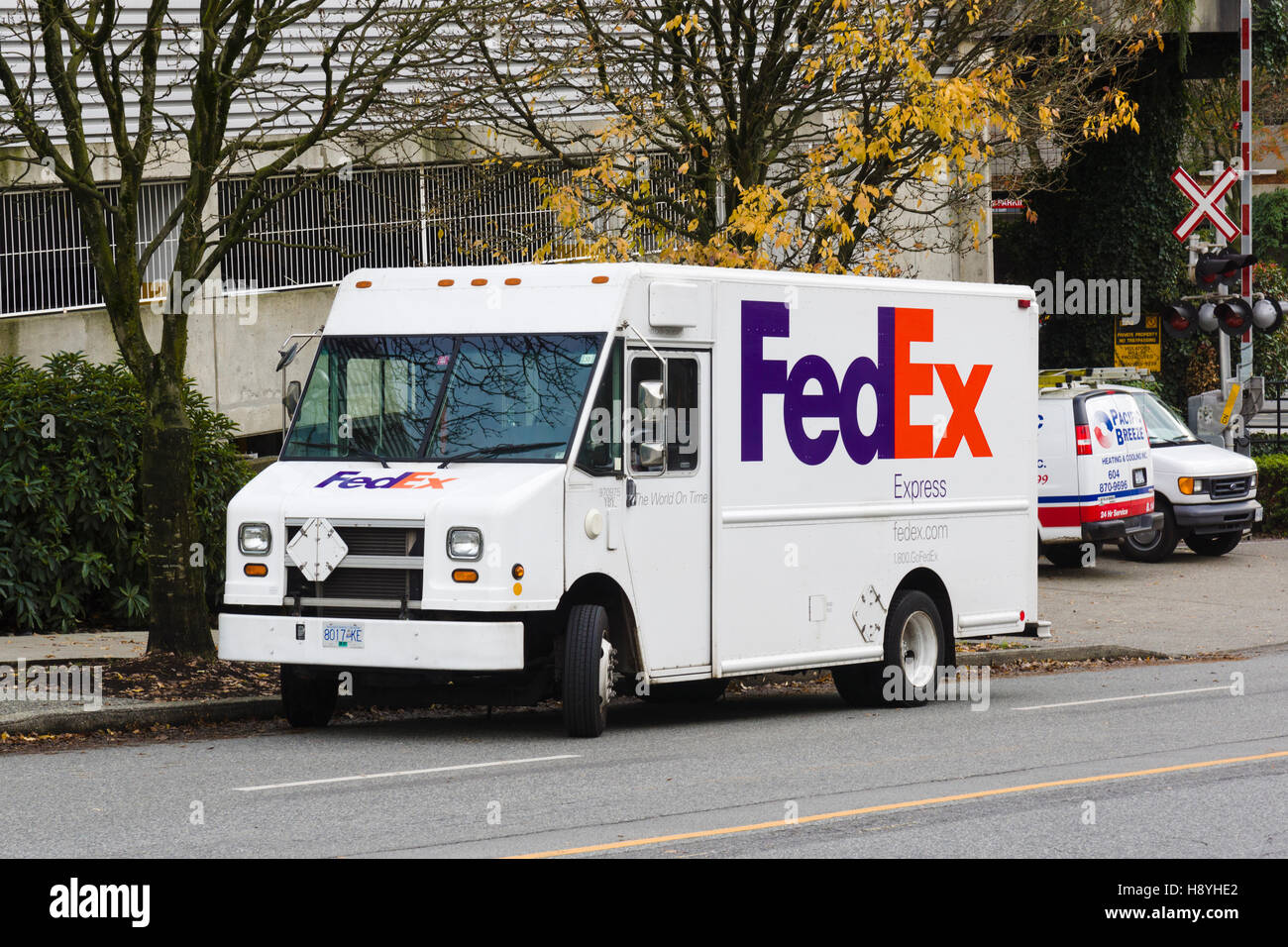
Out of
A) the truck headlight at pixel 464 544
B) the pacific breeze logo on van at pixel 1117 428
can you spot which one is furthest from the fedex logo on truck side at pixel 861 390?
the pacific breeze logo on van at pixel 1117 428

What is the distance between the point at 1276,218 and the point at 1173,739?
164 feet

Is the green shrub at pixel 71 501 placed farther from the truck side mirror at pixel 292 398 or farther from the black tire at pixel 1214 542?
the black tire at pixel 1214 542

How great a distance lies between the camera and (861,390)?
1312cm

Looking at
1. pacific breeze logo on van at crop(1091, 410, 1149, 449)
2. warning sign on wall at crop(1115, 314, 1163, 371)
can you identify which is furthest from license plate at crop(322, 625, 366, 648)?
warning sign on wall at crop(1115, 314, 1163, 371)

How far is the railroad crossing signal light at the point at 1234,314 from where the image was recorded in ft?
78.1

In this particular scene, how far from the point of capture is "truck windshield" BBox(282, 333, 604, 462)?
11289 mm

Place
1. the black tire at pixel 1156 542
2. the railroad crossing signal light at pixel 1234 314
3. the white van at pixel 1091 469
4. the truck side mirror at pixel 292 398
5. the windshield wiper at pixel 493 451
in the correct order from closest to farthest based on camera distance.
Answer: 1. the windshield wiper at pixel 493 451
2. the truck side mirror at pixel 292 398
3. the white van at pixel 1091 469
4. the railroad crossing signal light at pixel 1234 314
5. the black tire at pixel 1156 542

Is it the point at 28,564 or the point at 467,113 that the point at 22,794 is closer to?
the point at 28,564

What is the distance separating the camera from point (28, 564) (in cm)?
1597

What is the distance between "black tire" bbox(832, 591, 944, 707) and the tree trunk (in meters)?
4.82

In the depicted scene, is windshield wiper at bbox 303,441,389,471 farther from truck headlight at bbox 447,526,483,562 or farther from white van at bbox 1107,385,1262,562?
white van at bbox 1107,385,1262,562

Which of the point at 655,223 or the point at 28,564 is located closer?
the point at 28,564

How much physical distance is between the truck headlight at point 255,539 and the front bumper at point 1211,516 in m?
16.3
